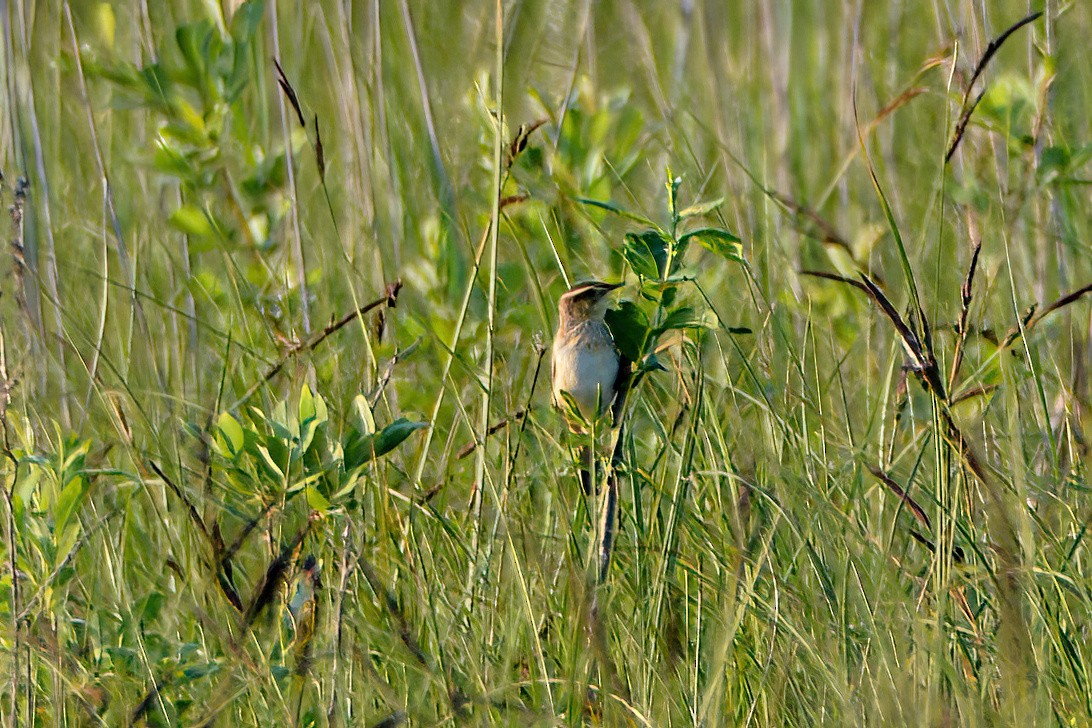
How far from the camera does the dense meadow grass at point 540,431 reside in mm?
1125

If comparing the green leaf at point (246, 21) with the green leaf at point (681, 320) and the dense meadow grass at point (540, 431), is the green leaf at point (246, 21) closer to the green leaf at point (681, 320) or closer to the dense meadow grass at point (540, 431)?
the dense meadow grass at point (540, 431)

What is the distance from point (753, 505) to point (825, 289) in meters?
0.55

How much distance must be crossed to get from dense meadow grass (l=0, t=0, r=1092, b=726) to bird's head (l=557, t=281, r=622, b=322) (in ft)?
0.17

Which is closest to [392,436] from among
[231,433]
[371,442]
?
[371,442]

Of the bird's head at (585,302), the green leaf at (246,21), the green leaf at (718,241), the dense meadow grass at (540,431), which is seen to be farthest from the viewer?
the green leaf at (246,21)

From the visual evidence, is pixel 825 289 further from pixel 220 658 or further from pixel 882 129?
pixel 220 658

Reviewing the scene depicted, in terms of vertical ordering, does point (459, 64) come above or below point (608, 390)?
above

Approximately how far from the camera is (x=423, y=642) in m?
1.29

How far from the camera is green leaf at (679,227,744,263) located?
3.36ft

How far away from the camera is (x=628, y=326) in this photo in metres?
1.07

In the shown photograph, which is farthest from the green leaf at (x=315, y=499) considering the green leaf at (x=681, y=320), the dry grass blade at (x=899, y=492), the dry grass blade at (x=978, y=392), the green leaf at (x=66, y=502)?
the dry grass blade at (x=978, y=392)

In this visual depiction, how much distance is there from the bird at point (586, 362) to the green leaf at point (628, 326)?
0.05m

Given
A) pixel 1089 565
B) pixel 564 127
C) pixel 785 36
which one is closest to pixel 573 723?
pixel 1089 565

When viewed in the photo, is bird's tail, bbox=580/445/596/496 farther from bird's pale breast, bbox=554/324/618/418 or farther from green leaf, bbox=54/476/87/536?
green leaf, bbox=54/476/87/536
